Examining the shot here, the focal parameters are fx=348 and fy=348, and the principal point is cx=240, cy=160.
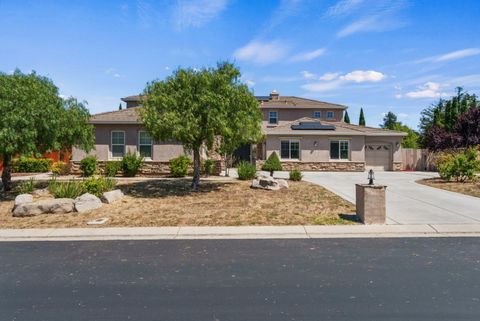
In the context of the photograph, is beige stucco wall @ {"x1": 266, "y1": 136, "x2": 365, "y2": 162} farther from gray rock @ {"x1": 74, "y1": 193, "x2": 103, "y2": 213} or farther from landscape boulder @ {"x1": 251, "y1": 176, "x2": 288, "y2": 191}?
gray rock @ {"x1": 74, "y1": 193, "x2": 103, "y2": 213}

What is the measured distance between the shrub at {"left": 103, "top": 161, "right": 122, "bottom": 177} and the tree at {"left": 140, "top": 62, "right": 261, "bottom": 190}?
7026mm

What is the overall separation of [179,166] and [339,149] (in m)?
14.0

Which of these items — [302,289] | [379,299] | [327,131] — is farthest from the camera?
[327,131]

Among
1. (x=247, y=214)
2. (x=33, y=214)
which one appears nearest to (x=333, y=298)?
(x=247, y=214)

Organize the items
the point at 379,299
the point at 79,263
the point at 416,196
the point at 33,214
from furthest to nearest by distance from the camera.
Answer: the point at 416,196 < the point at 33,214 < the point at 79,263 < the point at 379,299

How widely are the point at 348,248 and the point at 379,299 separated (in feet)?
8.48

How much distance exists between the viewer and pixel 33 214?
408 inches

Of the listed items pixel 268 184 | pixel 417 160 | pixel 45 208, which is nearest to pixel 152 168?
pixel 268 184

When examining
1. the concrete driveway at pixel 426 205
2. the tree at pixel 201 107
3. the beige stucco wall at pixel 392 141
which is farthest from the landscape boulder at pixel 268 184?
the beige stucco wall at pixel 392 141

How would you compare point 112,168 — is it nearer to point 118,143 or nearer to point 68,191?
point 118,143

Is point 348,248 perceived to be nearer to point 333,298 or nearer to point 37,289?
point 333,298

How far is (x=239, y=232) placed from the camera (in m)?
8.49

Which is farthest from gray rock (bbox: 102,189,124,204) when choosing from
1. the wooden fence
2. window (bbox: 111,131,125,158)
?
the wooden fence

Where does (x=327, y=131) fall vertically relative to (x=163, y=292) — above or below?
above
